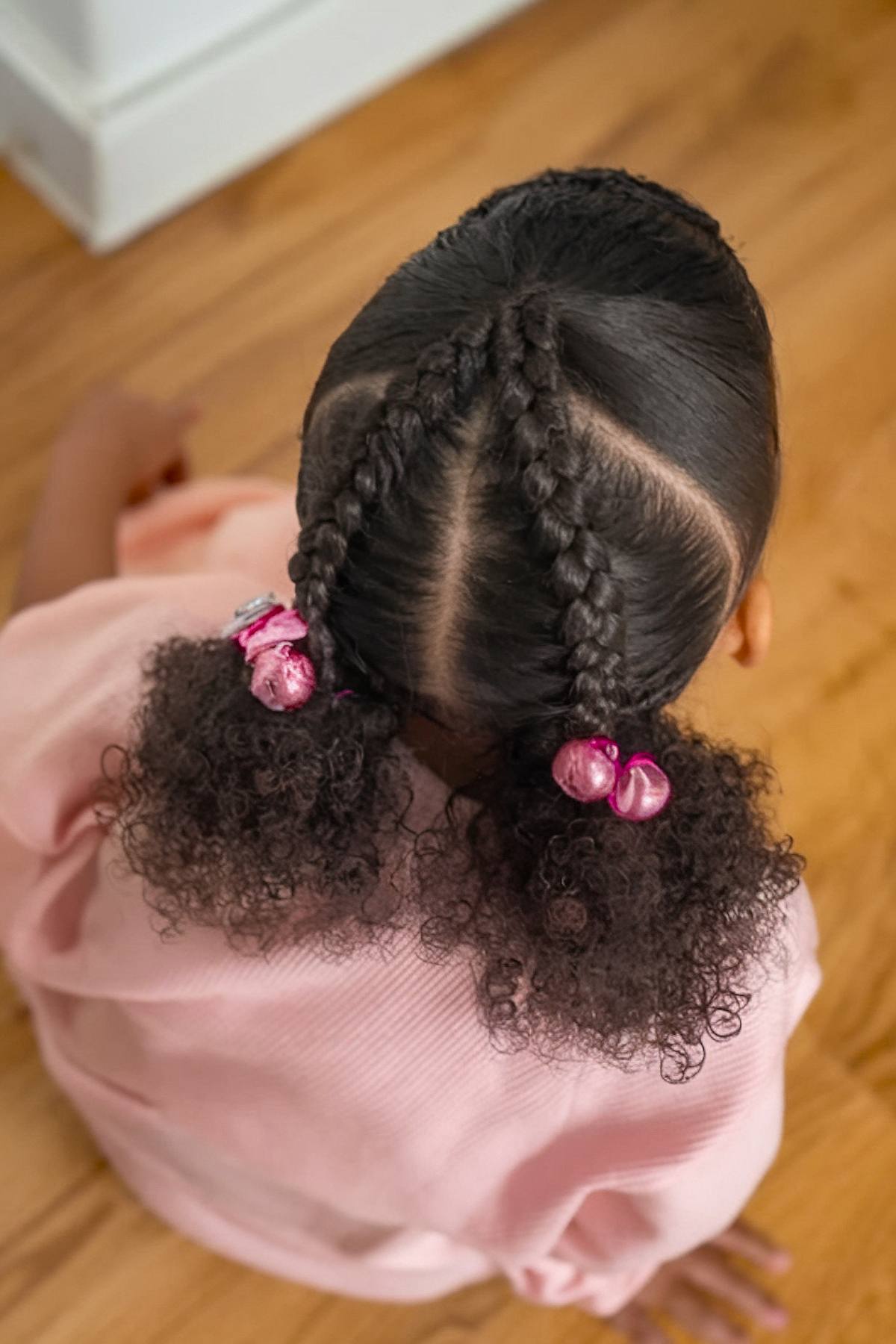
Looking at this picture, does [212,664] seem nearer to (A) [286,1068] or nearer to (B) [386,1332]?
(A) [286,1068]

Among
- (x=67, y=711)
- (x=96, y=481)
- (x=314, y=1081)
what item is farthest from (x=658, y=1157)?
(x=96, y=481)

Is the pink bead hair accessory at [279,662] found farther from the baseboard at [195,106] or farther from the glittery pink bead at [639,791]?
the baseboard at [195,106]

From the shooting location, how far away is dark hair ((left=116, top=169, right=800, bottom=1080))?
469mm

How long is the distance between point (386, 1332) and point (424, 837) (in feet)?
1.81

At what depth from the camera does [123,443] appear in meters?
1.11

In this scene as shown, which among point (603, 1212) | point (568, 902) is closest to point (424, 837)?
point (568, 902)

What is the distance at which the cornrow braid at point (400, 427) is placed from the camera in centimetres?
46

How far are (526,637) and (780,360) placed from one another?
35.8 inches

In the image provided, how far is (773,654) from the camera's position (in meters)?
1.23

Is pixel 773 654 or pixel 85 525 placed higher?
pixel 85 525

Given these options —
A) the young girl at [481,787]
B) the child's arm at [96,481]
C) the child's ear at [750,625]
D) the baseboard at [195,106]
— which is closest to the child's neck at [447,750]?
the young girl at [481,787]

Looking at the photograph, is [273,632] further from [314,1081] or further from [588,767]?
[314,1081]

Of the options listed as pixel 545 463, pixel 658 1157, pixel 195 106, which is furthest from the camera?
pixel 195 106

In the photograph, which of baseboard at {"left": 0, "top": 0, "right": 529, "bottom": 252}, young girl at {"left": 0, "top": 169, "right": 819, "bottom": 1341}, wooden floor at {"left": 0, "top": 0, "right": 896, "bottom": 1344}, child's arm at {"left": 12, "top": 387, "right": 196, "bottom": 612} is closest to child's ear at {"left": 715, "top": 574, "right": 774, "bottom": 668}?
young girl at {"left": 0, "top": 169, "right": 819, "bottom": 1341}
